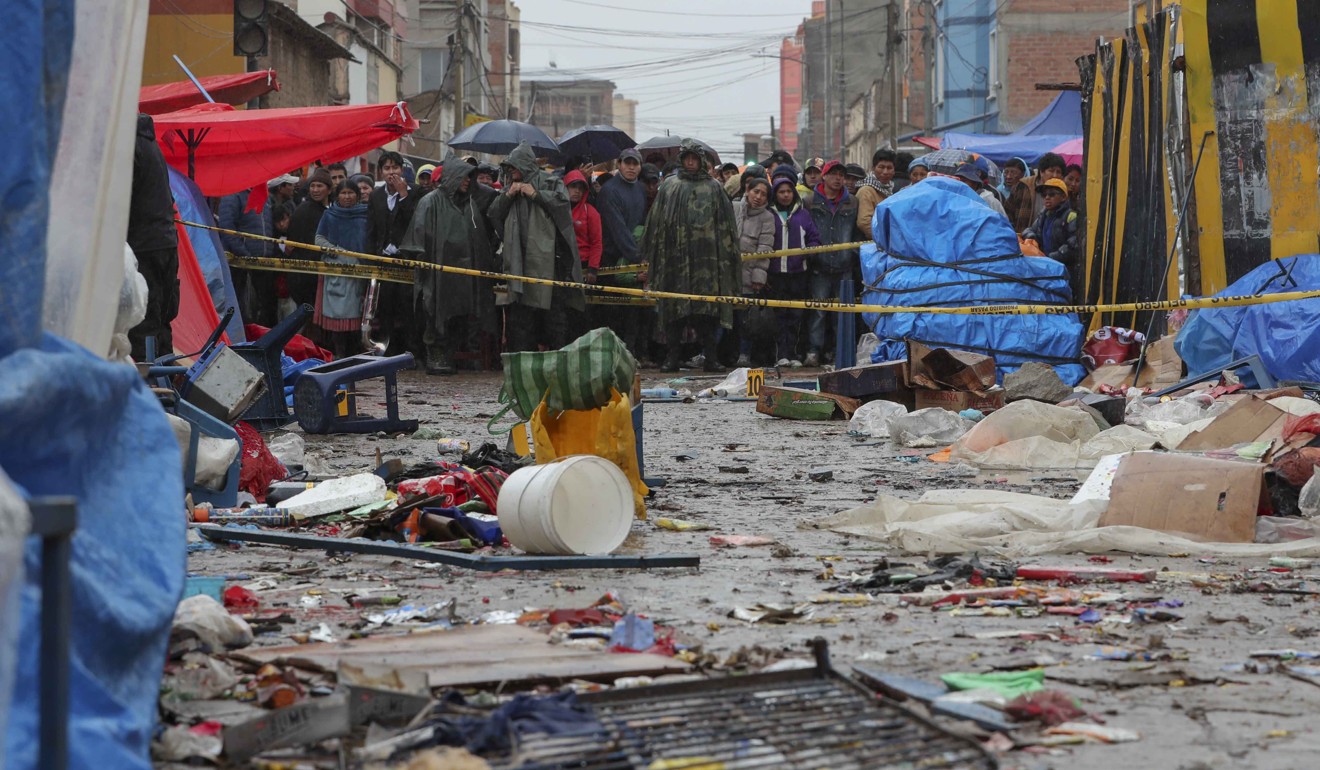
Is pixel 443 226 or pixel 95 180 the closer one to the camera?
pixel 95 180

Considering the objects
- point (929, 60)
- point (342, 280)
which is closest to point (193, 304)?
point (342, 280)

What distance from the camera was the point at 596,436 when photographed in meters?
7.02

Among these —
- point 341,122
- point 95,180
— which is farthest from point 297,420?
point 95,180

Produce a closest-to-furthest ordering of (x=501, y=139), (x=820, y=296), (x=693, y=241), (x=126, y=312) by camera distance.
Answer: (x=126, y=312)
(x=693, y=241)
(x=820, y=296)
(x=501, y=139)

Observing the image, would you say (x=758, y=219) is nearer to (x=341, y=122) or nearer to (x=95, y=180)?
(x=341, y=122)

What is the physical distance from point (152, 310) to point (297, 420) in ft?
4.09

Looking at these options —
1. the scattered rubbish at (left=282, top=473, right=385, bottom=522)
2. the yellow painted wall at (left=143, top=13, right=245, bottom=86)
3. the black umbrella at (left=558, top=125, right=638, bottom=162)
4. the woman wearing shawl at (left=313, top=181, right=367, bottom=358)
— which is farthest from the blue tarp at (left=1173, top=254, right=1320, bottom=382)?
the yellow painted wall at (left=143, top=13, right=245, bottom=86)

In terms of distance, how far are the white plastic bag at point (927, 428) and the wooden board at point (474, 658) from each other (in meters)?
6.32

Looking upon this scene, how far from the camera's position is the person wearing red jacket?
685 inches

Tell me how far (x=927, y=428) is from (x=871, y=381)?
147cm

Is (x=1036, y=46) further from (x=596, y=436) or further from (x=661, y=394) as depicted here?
(x=596, y=436)

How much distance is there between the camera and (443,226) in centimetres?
1655

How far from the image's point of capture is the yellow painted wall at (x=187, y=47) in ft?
97.2

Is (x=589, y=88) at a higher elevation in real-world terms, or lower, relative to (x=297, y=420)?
higher
